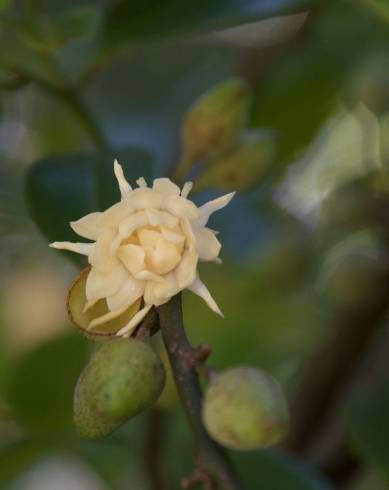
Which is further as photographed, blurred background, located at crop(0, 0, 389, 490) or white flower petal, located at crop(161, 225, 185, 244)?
blurred background, located at crop(0, 0, 389, 490)

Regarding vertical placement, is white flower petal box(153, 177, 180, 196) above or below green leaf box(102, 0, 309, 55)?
below

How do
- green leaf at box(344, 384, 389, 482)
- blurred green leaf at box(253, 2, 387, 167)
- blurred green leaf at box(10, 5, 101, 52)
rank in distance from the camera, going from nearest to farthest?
blurred green leaf at box(10, 5, 101, 52), green leaf at box(344, 384, 389, 482), blurred green leaf at box(253, 2, 387, 167)

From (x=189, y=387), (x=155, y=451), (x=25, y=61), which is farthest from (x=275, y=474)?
(x=25, y=61)

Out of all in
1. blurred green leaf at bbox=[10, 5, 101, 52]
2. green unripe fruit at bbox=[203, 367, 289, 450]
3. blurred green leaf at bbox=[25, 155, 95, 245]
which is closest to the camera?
green unripe fruit at bbox=[203, 367, 289, 450]

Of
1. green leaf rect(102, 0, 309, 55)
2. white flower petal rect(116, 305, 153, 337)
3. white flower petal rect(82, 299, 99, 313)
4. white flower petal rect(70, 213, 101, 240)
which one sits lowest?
white flower petal rect(116, 305, 153, 337)

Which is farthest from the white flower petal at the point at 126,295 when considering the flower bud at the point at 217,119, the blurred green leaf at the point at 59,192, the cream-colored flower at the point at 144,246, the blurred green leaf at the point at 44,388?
the blurred green leaf at the point at 44,388

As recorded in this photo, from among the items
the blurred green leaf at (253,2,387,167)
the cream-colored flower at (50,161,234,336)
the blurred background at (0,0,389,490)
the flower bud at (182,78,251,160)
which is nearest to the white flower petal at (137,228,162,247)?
the cream-colored flower at (50,161,234,336)

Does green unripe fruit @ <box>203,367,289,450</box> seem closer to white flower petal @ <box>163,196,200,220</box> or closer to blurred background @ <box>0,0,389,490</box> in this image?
white flower petal @ <box>163,196,200,220</box>
